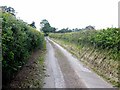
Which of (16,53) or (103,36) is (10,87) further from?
(103,36)

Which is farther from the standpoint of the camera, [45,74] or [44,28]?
[44,28]

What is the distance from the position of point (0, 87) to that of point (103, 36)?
13082mm

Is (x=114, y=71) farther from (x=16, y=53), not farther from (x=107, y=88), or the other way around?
(x=16, y=53)

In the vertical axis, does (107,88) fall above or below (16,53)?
below

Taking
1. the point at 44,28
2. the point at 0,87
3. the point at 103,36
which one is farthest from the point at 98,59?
the point at 44,28

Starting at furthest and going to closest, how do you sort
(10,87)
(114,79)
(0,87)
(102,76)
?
(102,76)
(114,79)
(10,87)
(0,87)

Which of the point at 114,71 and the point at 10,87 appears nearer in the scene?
the point at 10,87

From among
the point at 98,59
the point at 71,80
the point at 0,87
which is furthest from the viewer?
the point at 98,59

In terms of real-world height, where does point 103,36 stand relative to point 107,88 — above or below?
above

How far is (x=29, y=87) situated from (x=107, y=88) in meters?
3.60

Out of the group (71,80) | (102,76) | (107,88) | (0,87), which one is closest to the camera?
(0,87)

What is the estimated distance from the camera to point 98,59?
1992 cm

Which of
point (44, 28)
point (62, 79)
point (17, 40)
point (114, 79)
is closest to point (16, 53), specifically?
point (17, 40)

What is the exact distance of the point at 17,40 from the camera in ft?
36.5
